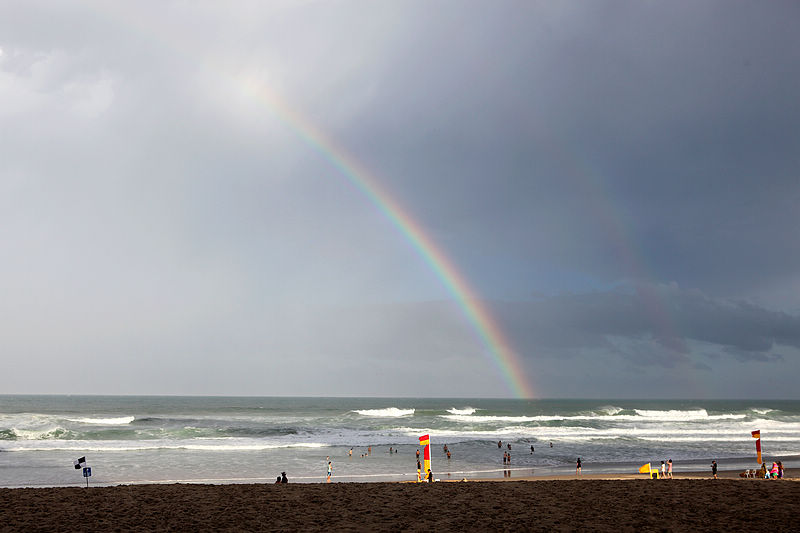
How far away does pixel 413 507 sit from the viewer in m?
19.0

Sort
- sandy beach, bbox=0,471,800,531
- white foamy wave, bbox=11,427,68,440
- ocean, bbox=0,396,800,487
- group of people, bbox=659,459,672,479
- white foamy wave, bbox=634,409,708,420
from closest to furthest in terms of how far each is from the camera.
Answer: sandy beach, bbox=0,471,800,531
group of people, bbox=659,459,672,479
ocean, bbox=0,396,800,487
white foamy wave, bbox=11,427,68,440
white foamy wave, bbox=634,409,708,420

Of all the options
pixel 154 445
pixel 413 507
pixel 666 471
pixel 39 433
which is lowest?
pixel 39 433

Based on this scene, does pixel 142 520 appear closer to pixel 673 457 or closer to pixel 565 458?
pixel 565 458

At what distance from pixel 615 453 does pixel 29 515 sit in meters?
40.1

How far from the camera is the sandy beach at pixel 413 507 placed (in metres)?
16.3

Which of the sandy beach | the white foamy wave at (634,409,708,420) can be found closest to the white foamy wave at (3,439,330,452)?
the sandy beach

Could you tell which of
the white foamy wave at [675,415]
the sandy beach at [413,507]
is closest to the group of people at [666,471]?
the sandy beach at [413,507]

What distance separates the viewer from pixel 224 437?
5509 centimetres

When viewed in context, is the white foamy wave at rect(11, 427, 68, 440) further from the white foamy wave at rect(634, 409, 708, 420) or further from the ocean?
the white foamy wave at rect(634, 409, 708, 420)

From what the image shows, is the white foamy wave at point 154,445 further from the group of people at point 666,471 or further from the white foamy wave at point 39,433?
the group of people at point 666,471

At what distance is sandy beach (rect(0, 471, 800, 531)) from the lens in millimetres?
16328

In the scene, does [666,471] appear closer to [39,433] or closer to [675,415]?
[39,433]

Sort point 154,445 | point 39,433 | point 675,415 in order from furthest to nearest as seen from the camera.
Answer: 1. point 675,415
2. point 39,433
3. point 154,445

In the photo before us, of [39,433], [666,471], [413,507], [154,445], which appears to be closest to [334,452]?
[154,445]
